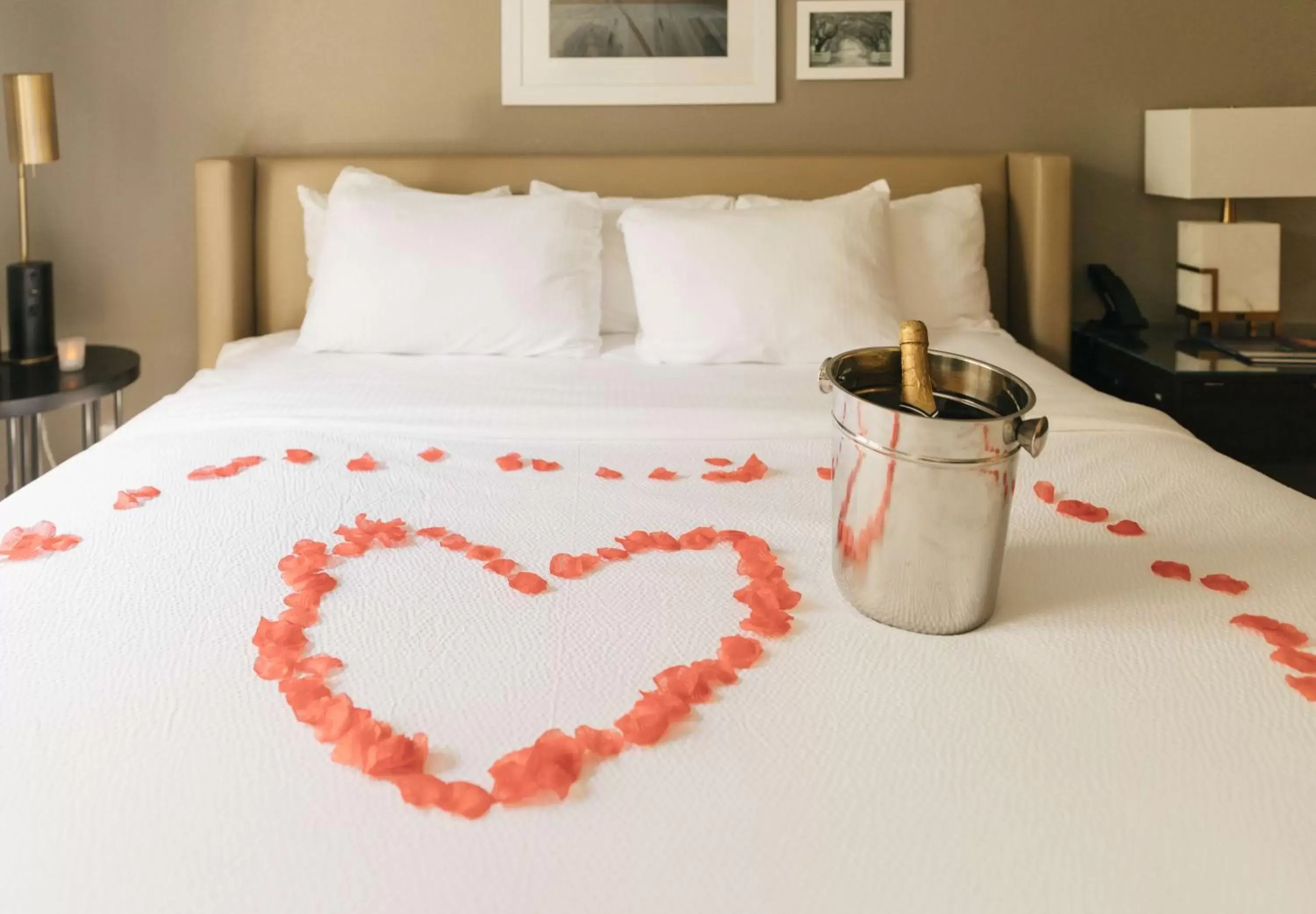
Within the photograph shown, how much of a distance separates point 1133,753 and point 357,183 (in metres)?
2.31

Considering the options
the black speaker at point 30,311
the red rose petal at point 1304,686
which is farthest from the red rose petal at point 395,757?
the black speaker at point 30,311

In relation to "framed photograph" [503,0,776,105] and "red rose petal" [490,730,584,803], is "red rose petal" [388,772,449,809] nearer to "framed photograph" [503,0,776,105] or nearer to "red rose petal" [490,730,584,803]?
"red rose petal" [490,730,584,803]

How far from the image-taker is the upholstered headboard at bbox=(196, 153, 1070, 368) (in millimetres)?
2881

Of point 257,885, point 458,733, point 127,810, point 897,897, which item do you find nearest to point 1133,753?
point 897,897

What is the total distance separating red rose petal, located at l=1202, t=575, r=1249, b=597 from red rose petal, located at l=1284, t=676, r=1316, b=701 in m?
0.22

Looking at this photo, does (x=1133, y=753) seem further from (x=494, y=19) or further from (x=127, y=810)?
(x=494, y=19)

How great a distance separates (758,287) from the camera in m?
2.44

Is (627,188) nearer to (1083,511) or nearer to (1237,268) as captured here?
(1237,268)

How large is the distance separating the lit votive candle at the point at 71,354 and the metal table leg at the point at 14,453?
22 cm

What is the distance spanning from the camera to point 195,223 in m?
2.98

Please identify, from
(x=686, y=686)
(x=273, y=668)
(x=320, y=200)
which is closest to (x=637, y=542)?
(x=686, y=686)

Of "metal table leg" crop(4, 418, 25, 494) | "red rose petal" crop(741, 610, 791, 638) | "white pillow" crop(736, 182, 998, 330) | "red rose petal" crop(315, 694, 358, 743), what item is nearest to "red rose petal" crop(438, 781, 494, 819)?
"red rose petal" crop(315, 694, 358, 743)

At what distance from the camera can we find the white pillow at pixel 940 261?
2.72 meters

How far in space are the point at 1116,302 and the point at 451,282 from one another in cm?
177
